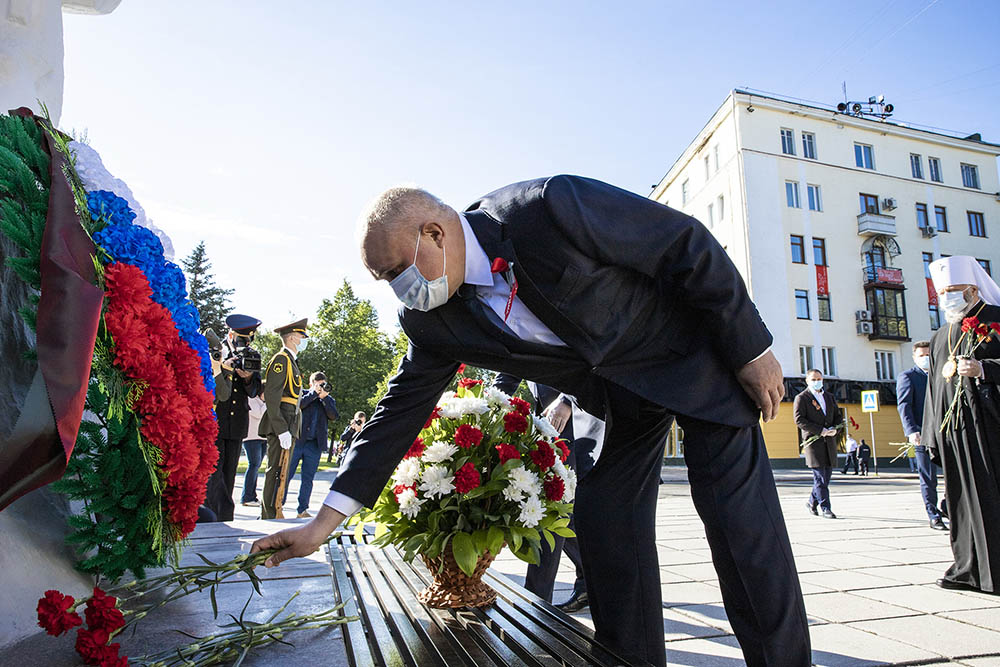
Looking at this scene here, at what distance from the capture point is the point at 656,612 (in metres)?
2.29

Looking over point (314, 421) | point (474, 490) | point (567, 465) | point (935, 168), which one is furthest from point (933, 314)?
point (474, 490)

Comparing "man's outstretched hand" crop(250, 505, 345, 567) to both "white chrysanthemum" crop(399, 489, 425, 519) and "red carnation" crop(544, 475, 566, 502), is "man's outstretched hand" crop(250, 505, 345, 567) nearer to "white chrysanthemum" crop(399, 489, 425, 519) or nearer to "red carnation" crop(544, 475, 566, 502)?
"white chrysanthemum" crop(399, 489, 425, 519)

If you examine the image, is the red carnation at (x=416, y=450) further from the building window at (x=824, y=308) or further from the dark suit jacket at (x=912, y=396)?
the building window at (x=824, y=308)

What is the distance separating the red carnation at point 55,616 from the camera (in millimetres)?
1549

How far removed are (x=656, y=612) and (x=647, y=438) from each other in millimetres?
566

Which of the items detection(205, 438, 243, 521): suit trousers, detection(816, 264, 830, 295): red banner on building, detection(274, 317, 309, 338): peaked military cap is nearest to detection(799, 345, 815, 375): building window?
detection(816, 264, 830, 295): red banner on building

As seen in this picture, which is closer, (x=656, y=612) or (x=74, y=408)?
(x=74, y=408)

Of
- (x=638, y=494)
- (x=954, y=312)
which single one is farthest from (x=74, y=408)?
(x=954, y=312)

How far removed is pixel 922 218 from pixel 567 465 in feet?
121

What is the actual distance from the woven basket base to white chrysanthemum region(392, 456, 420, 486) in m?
0.31

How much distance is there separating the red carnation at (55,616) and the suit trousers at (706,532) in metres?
1.43

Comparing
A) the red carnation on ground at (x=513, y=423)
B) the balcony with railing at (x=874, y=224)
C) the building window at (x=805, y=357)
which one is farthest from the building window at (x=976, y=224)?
the red carnation on ground at (x=513, y=423)

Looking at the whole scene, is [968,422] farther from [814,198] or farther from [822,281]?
[814,198]

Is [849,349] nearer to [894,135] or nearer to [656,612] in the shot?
[894,135]
